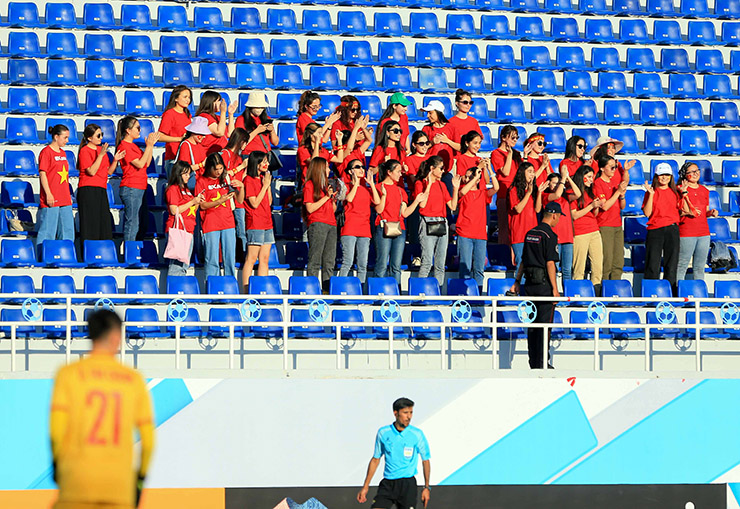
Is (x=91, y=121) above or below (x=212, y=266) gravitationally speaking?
above

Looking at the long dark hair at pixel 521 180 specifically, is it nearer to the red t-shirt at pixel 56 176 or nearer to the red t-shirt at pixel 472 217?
the red t-shirt at pixel 472 217

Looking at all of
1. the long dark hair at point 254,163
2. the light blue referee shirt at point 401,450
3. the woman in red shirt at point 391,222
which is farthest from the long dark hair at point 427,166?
the light blue referee shirt at point 401,450

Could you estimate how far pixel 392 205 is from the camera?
41.6 ft

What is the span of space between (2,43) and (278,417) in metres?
8.90

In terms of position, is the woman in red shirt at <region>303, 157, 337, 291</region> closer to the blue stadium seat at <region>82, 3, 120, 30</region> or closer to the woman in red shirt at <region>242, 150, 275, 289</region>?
the woman in red shirt at <region>242, 150, 275, 289</region>

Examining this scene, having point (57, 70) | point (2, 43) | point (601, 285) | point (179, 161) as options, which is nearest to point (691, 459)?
point (601, 285)

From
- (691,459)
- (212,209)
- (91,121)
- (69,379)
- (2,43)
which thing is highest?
(2,43)

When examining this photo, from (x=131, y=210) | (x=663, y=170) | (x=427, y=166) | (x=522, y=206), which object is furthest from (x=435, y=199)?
(x=131, y=210)

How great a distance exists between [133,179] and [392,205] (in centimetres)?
313

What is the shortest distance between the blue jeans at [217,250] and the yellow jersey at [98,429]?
7201 millimetres

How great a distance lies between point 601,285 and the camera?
1323cm

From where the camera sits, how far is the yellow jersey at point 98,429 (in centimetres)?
496

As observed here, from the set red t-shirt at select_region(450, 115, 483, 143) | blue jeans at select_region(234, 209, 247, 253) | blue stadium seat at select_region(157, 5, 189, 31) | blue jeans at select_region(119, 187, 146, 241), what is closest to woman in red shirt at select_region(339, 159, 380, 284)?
blue jeans at select_region(234, 209, 247, 253)

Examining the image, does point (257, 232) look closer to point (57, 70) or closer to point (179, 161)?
point (179, 161)
